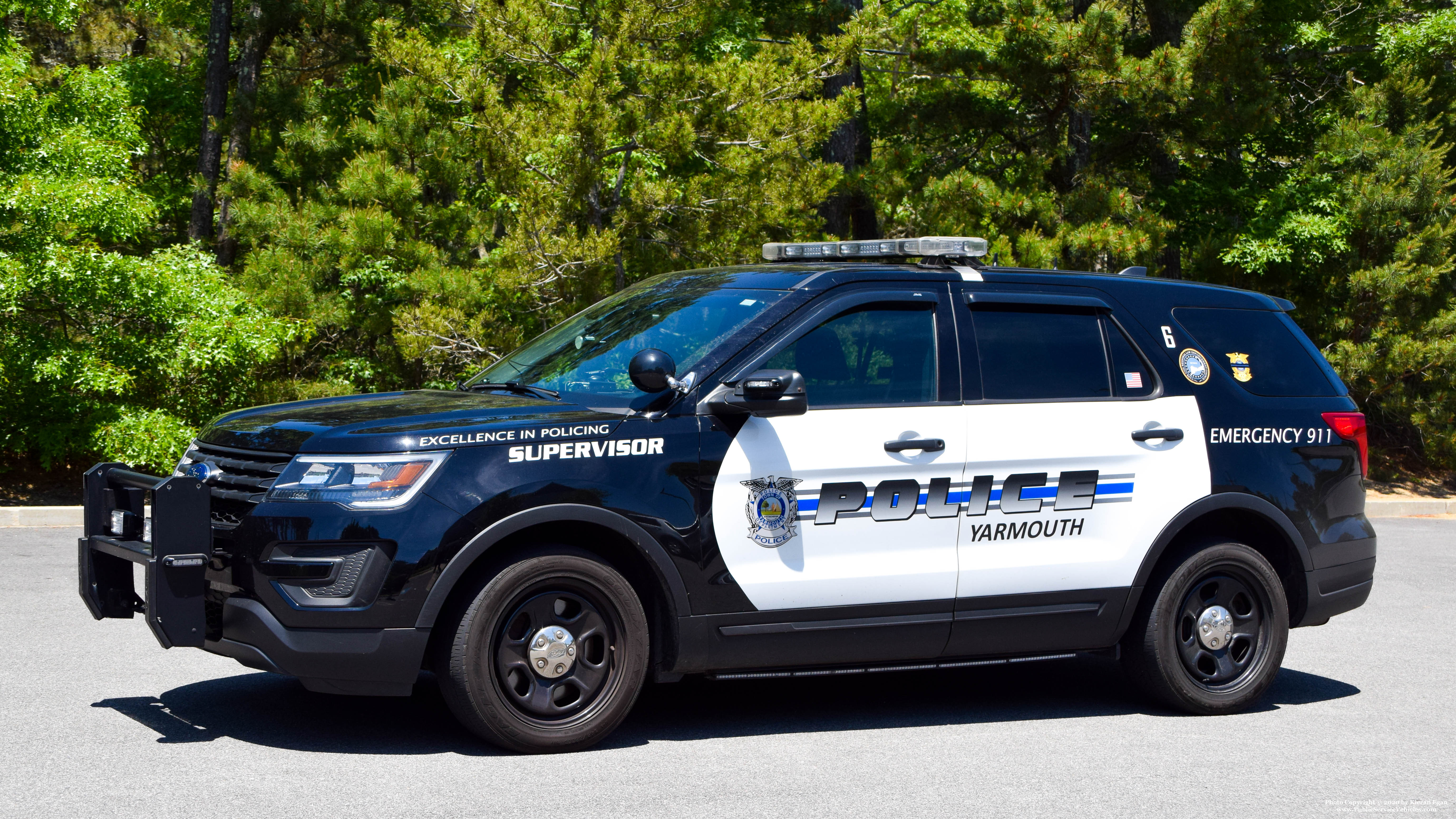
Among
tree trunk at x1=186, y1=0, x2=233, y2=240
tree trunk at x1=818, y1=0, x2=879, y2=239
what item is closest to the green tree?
tree trunk at x1=818, y1=0, x2=879, y2=239

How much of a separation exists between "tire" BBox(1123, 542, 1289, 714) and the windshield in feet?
7.73

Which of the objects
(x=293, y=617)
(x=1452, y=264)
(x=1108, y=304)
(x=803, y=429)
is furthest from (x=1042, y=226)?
(x=293, y=617)

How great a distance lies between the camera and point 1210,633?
6.60 metres

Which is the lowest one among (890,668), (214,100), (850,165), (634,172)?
(890,668)

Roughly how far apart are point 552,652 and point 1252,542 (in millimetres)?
3591

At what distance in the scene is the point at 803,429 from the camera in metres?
5.69

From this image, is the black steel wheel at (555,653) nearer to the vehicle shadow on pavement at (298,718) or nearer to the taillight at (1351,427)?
the vehicle shadow on pavement at (298,718)

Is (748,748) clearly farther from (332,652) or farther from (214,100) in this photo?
(214,100)

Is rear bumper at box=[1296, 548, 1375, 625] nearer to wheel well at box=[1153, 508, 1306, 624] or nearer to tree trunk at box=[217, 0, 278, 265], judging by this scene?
wheel well at box=[1153, 508, 1306, 624]

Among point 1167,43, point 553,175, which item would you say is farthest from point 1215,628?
point 1167,43

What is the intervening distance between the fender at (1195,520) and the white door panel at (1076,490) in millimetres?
39

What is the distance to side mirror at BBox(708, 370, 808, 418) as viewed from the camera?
5480 millimetres

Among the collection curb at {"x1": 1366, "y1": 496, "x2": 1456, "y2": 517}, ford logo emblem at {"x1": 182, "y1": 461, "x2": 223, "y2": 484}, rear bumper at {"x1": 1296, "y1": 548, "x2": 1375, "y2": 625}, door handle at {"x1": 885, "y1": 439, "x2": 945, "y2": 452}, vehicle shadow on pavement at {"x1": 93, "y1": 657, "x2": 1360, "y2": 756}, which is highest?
door handle at {"x1": 885, "y1": 439, "x2": 945, "y2": 452}

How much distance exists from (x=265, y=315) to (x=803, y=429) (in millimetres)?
11453
